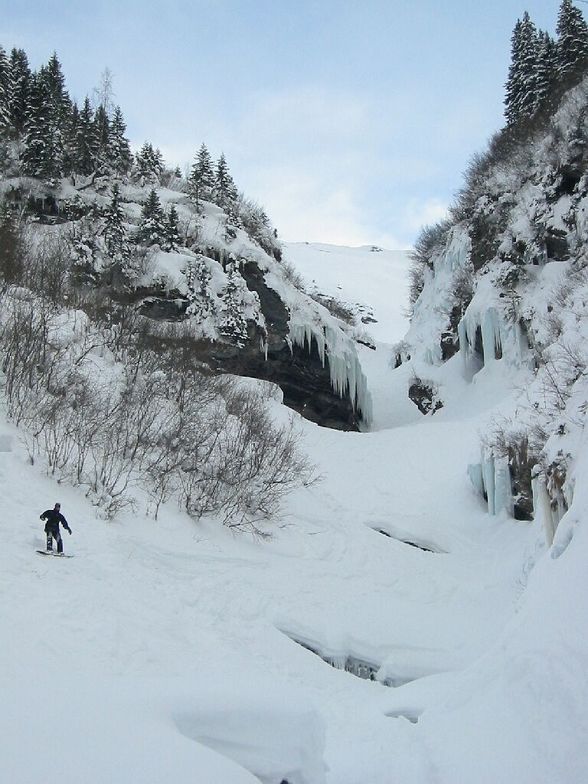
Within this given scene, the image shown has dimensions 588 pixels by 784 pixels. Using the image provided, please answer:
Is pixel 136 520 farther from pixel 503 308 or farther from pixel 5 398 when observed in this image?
pixel 503 308

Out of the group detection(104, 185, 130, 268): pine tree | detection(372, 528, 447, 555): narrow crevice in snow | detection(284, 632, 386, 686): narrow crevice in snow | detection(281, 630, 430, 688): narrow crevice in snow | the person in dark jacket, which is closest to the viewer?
the person in dark jacket

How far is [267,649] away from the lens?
7.59m

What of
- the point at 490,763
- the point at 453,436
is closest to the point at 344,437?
the point at 453,436

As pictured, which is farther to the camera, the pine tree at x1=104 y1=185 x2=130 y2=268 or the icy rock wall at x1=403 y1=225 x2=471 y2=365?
the icy rock wall at x1=403 y1=225 x2=471 y2=365

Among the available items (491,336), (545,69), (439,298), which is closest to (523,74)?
(545,69)

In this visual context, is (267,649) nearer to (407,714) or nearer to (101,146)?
(407,714)

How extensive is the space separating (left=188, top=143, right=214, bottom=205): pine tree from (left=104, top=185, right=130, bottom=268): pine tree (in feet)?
25.6

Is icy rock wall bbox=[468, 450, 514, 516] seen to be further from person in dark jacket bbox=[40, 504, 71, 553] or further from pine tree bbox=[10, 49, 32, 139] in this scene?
pine tree bbox=[10, 49, 32, 139]

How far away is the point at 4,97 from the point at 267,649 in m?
32.1

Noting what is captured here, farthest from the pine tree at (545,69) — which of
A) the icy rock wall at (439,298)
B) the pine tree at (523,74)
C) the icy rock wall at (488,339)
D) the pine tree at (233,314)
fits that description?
the pine tree at (233,314)

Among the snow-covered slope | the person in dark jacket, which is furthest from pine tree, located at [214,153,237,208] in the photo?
the snow-covered slope

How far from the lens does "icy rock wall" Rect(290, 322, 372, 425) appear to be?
26525mm

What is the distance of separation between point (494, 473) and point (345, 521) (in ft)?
14.6

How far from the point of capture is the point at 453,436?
21500 millimetres
